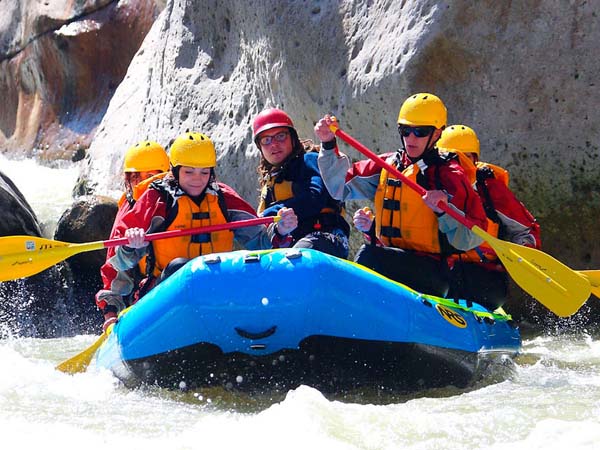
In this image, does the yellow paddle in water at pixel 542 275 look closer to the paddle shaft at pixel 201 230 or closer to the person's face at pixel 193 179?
the paddle shaft at pixel 201 230

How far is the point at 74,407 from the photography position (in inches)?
189

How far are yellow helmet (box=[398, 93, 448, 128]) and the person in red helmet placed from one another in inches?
24.9

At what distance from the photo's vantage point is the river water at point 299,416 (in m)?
4.03

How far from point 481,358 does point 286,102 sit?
3675mm

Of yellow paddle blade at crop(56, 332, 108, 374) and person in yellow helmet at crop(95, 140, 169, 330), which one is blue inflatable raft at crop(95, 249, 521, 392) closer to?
yellow paddle blade at crop(56, 332, 108, 374)

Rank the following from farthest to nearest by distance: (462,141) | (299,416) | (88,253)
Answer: (88,253)
(462,141)
(299,416)

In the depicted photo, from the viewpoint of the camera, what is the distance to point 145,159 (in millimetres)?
6789

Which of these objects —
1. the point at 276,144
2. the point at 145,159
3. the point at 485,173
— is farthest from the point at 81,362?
the point at 485,173

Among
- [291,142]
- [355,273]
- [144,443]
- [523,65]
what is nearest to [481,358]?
[355,273]

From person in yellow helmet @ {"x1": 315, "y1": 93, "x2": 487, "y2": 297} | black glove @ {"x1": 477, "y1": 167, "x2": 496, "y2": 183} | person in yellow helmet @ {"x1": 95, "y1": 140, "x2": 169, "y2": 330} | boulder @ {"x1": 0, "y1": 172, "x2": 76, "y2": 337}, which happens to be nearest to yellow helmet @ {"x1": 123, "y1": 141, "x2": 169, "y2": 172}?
person in yellow helmet @ {"x1": 95, "y1": 140, "x2": 169, "y2": 330}

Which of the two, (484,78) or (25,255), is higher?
(484,78)

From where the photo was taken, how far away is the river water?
4031mm

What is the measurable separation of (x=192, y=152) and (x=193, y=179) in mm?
141

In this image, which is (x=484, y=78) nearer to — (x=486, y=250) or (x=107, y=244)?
(x=486, y=250)
